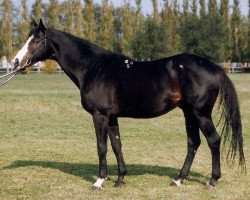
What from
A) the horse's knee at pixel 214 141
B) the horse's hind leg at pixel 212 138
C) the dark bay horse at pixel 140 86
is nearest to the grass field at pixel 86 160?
the horse's hind leg at pixel 212 138

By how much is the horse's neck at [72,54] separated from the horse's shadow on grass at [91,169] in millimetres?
1886

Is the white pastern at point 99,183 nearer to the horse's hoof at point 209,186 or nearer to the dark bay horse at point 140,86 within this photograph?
the dark bay horse at point 140,86

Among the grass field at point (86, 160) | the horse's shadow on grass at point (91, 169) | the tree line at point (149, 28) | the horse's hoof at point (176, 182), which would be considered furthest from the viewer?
the tree line at point (149, 28)

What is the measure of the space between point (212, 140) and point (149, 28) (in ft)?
170

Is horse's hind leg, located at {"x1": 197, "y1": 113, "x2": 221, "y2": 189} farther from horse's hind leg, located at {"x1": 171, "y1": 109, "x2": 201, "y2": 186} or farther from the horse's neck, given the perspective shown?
the horse's neck

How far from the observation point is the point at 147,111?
733cm

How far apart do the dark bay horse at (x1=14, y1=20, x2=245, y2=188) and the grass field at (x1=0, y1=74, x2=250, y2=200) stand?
0.42 meters

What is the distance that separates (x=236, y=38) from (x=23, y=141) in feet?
199

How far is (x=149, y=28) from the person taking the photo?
58.2 meters

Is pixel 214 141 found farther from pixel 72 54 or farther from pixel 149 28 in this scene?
pixel 149 28

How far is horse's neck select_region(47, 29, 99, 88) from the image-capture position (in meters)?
7.58

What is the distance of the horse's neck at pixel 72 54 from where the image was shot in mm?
7578

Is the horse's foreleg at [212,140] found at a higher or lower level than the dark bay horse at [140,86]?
lower

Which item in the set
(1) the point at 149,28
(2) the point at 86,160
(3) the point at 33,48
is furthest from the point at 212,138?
(1) the point at 149,28
